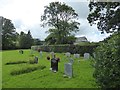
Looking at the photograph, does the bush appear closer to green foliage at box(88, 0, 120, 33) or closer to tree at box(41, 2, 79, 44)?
green foliage at box(88, 0, 120, 33)

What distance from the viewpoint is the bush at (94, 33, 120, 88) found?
11312mm

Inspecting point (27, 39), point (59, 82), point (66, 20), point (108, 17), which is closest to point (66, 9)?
point (66, 20)

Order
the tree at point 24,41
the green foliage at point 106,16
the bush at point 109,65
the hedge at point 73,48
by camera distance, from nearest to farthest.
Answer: the bush at point 109,65
the green foliage at point 106,16
the hedge at point 73,48
the tree at point 24,41

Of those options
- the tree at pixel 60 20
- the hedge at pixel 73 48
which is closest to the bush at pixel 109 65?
the hedge at pixel 73 48

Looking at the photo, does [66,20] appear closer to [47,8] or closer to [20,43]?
[47,8]

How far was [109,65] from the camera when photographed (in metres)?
11.6

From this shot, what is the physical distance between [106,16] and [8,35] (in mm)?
70192

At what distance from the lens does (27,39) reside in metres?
90.5

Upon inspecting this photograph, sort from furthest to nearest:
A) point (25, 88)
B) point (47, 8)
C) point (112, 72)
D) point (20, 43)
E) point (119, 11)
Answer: point (20, 43), point (47, 8), point (119, 11), point (25, 88), point (112, 72)

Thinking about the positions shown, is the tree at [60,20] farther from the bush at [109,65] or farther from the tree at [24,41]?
the bush at [109,65]

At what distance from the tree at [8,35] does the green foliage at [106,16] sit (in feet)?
194

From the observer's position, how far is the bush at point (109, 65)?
11.3 m

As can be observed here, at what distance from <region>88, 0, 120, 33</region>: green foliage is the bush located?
15.2 m

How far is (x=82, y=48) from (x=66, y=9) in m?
26.8
